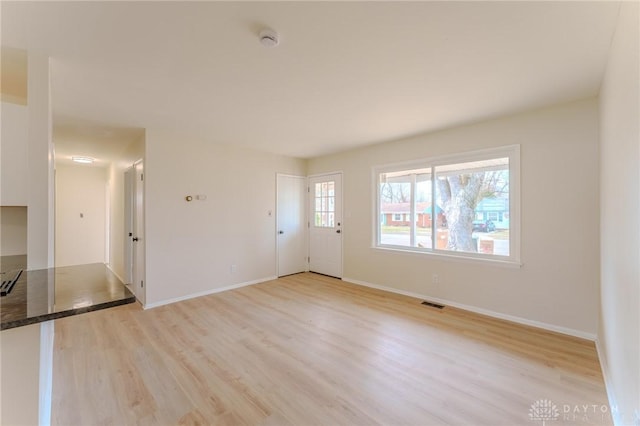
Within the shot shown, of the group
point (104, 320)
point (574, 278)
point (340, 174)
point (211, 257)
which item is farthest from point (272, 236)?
point (574, 278)

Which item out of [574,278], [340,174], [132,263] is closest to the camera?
[574,278]

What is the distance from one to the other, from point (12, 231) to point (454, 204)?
5.27m

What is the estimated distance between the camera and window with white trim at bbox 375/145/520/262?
3184 mm

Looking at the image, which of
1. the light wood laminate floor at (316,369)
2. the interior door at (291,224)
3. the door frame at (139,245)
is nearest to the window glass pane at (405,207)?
the light wood laminate floor at (316,369)

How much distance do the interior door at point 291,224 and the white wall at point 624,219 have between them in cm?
447

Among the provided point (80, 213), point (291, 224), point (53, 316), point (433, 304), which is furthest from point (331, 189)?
point (80, 213)

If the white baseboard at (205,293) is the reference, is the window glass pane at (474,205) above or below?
above

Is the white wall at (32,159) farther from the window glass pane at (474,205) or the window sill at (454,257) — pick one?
the window glass pane at (474,205)

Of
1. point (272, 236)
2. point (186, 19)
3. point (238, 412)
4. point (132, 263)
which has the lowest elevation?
point (238, 412)

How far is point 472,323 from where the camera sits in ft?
10.0

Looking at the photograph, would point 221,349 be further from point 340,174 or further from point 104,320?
point 340,174

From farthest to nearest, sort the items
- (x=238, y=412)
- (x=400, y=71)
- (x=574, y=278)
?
(x=574, y=278) < (x=400, y=71) < (x=238, y=412)

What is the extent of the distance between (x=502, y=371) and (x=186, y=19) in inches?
134

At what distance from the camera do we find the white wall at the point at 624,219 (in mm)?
1220
